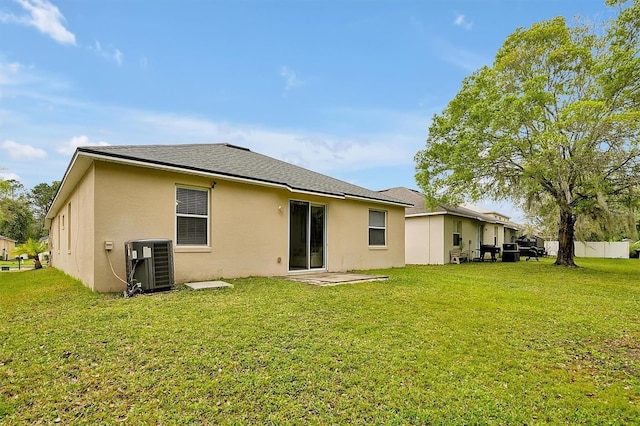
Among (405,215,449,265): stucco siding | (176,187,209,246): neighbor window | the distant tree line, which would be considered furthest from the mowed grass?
the distant tree line

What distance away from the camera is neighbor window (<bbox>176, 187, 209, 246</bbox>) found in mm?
7801

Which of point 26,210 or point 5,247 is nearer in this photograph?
point 5,247

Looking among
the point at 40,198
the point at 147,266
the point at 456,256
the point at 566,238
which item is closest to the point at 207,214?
the point at 147,266

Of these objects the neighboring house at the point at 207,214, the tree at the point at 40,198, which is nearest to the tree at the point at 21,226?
the tree at the point at 40,198

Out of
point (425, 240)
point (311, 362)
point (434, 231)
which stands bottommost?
point (311, 362)

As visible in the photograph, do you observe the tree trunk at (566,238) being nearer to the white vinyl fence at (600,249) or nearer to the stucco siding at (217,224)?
the stucco siding at (217,224)

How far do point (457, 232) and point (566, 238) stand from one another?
16.0 feet

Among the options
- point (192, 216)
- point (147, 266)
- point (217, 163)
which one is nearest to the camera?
point (147, 266)

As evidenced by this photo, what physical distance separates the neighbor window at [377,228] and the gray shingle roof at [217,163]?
0.63 metres

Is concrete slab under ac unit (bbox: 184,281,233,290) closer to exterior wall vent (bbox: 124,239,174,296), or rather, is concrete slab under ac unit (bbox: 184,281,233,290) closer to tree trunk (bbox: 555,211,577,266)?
exterior wall vent (bbox: 124,239,174,296)

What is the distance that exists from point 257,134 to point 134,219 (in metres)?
14.0

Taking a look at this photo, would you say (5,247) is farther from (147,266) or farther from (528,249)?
(528,249)

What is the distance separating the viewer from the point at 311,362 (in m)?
3.35

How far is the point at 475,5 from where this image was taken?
11523mm
